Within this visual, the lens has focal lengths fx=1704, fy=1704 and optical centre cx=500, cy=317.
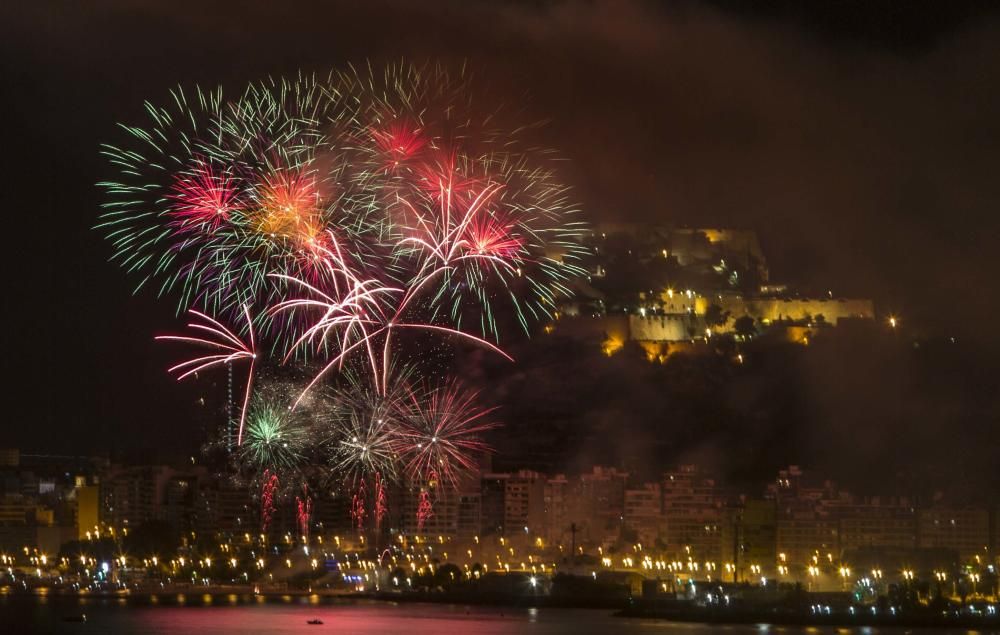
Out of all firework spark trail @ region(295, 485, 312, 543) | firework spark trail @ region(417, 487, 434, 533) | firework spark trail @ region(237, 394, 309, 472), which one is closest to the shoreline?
firework spark trail @ region(295, 485, 312, 543)

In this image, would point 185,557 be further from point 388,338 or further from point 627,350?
point 388,338

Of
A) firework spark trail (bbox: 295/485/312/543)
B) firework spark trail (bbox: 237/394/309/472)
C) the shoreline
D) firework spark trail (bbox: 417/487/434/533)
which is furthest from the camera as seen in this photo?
firework spark trail (bbox: 417/487/434/533)

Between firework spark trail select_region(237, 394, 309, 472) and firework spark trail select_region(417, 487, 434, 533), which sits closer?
firework spark trail select_region(237, 394, 309, 472)

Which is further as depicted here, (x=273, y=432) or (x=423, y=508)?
(x=423, y=508)

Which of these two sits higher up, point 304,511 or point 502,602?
point 304,511

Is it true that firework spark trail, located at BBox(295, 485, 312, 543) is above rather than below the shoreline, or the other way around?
above

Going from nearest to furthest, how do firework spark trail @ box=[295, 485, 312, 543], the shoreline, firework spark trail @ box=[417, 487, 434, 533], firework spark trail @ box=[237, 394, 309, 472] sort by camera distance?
firework spark trail @ box=[237, 394, 309, 472] < firework spark trail @ box=[295, 485, 312, 543] < the shoreline < firework spark trail @ box=[417, 487, 434, 533]

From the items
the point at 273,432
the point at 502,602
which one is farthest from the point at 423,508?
the point at 273,432

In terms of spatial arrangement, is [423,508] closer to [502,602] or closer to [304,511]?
[502,602]

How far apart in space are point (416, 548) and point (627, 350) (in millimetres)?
12624

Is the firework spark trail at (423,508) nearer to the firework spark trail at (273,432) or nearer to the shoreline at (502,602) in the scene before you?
the shoreline at (502,602)

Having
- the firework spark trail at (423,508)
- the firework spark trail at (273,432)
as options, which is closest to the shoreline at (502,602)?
the firework spark trail at (423,508)

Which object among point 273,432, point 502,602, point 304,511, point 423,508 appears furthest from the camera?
point 304,511

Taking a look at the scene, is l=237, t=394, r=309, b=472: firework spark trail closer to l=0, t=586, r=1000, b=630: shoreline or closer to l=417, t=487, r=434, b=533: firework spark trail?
l=417, t=487, r=434, b=533: firework spark trail
